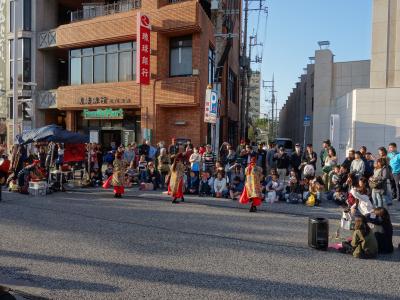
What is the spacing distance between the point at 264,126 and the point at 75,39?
90496 mm

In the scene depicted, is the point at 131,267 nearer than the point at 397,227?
Yes

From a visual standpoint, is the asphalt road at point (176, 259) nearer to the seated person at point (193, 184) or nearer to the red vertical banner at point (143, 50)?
the seated person at point (193, 184)

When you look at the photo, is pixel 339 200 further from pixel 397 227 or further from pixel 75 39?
pixel 75 39

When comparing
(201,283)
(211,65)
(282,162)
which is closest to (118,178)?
(282,162)

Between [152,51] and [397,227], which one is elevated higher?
[152,51]

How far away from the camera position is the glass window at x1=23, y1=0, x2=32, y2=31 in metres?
26.4

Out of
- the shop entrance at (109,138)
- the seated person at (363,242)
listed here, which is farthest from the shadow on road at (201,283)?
the shop entrance at (109,138)

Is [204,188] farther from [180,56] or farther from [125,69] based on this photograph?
[125,69]

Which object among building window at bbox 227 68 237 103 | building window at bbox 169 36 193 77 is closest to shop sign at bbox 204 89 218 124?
building window at bbox 169 36 193 77

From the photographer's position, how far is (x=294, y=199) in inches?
529

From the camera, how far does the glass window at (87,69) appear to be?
24.2 metres

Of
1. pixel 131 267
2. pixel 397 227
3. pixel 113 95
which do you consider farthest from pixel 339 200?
pixel 113 95

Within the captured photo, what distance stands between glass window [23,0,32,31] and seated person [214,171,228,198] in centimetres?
1914

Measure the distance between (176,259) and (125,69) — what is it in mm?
17547
